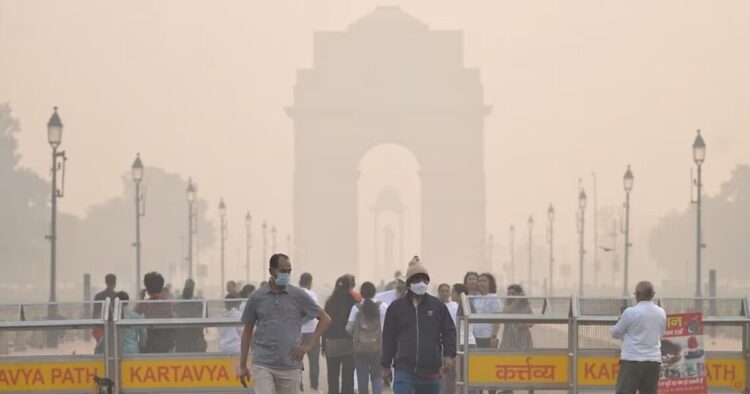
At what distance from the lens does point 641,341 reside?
1435cm

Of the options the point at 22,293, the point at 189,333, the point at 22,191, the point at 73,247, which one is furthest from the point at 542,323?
the point at 73,247

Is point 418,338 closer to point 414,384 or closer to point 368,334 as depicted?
point 414,384

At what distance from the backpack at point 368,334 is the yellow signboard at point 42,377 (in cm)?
308

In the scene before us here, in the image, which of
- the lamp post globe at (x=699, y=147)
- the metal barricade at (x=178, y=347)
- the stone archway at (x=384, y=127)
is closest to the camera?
the metal barricade at (x=178, y=347)

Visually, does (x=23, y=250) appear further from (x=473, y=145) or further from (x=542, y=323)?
(x=542, y=323)

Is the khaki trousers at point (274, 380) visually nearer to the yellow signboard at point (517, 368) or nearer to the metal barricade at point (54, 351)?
the metal barricade at point (54, 351)

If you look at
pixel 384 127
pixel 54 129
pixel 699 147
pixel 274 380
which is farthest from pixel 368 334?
pixel 384 127

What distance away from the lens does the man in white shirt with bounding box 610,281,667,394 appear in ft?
47.0

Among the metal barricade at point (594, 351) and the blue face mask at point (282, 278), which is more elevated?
the blue face mask at point (282, 278)

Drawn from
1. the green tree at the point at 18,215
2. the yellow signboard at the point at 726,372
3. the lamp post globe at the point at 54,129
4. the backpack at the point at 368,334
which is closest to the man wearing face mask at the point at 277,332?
the yellow signboard at the point at 726,372

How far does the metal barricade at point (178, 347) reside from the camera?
611 inches

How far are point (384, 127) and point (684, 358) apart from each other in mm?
86624

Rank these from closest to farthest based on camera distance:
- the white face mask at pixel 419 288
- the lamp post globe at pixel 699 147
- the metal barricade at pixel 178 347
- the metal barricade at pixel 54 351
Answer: the white face mask at pixel 419 288
the metal barricade at pixel 54 351
the metal barricade at pixel 178 347
the lamp post globe at pixel 699 147

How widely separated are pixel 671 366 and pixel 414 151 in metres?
86.1
